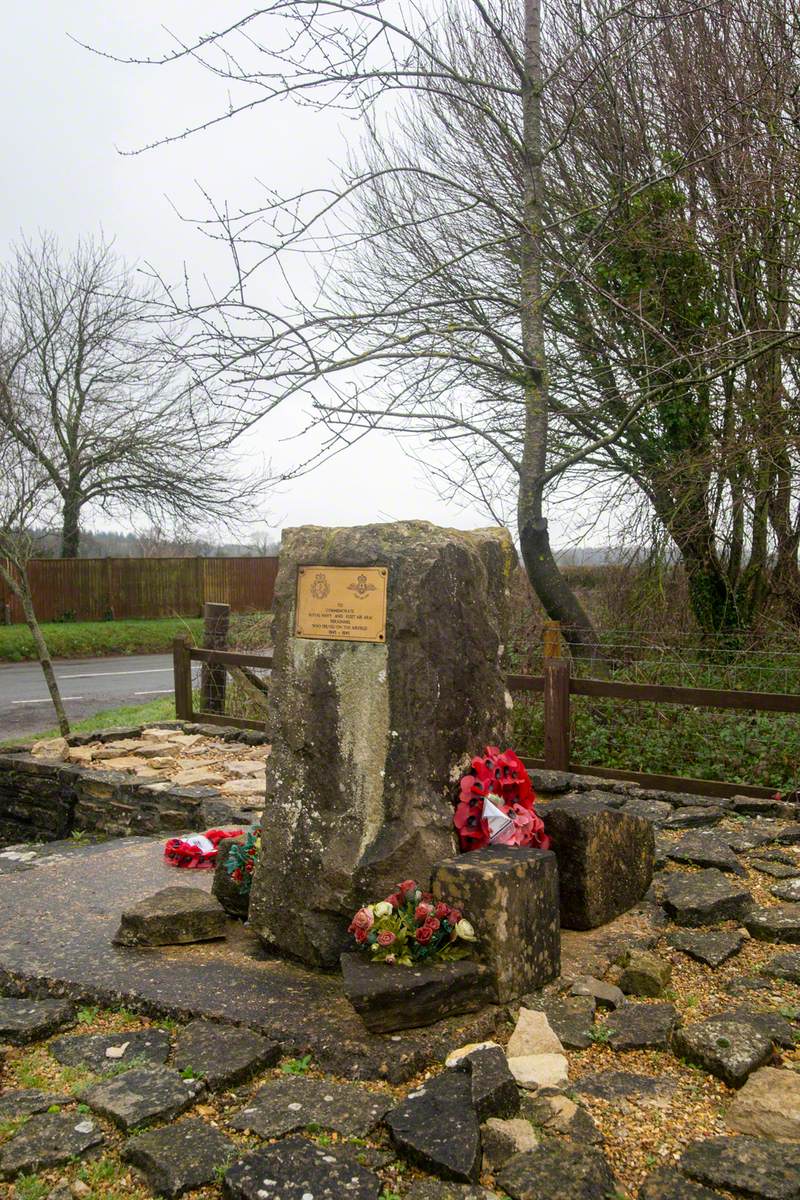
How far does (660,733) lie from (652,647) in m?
0.88

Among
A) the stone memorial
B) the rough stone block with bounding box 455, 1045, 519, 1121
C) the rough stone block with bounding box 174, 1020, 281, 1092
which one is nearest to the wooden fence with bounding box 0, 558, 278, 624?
the stone memorial

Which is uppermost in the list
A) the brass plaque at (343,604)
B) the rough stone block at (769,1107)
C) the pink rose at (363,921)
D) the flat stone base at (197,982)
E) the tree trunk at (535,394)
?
the tree trunk at (535,394)

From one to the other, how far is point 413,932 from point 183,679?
23.5 feet

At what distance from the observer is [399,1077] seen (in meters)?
3.33

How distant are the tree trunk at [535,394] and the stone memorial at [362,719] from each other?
173 inches

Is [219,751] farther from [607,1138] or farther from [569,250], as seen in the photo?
[607,1138]

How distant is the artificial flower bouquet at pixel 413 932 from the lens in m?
3.75

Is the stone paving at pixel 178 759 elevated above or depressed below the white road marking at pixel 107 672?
below

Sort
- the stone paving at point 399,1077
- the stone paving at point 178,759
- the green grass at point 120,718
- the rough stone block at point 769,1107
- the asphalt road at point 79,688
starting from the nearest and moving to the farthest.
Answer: the stone paving at point 399,1077
the rough stone block at point 769,1107
the stone paving at point 178,759
the green grass at point 120,718
the asphalt road at point 79,688

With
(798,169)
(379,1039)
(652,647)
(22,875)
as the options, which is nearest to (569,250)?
(798,169)

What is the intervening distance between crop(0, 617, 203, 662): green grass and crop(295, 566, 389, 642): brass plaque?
682 inches

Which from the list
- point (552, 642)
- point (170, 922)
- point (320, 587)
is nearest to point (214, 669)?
point (552, 642)

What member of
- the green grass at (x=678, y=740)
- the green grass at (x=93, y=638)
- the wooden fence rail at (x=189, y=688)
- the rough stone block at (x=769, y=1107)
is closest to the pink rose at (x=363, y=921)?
the rough stone block at (x=769, y=1107)

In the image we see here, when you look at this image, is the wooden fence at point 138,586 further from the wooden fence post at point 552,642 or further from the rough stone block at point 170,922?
the rough stone block at point 170,922
